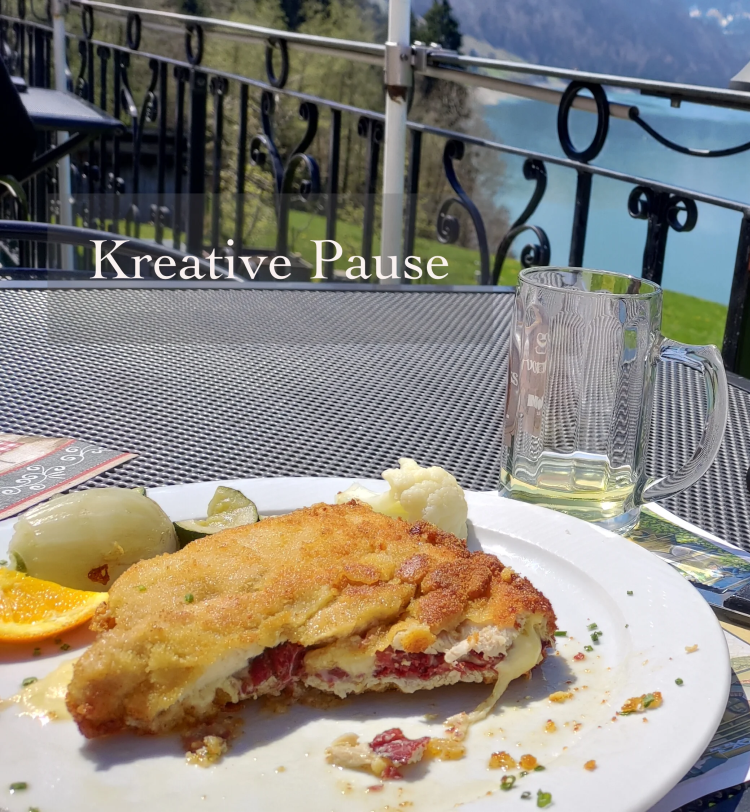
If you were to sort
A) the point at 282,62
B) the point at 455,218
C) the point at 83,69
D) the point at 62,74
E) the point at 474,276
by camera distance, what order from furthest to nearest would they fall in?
the point at 474,276 < the point at 83,69 < the point at 62,74 < the point at 282,62 < the point at 455,218

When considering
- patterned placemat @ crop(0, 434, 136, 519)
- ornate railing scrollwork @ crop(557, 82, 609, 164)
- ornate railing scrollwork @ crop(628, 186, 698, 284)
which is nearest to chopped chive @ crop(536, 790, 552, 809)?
patterned placemat @ crop(0, 434, 136, 519)

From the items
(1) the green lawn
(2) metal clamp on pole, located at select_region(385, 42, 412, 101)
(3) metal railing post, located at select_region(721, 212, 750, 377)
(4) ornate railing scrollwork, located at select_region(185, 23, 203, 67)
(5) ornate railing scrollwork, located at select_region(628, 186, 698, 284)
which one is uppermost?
(4) ornate railing scrollwork, located at select_region(185, 23, 203, 67)

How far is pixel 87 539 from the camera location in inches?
35.9

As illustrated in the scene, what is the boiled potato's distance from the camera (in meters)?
0.90

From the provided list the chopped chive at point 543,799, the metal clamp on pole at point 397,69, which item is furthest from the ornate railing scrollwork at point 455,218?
the chopped chive at point 543,799

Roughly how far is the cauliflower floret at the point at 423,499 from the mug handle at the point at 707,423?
28cm

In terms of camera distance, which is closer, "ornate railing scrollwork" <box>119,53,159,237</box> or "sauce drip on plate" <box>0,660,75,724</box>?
"sauce drip on plate" <box>0,660,75,724</box>

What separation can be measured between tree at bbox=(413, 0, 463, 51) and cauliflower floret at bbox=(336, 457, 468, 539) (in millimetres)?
9165

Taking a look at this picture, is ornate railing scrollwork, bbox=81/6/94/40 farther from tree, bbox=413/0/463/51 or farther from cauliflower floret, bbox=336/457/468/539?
cauliflower floret, bbox=336/457/468/539

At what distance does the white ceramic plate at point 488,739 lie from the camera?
24.5 inches

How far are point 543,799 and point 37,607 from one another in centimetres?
52

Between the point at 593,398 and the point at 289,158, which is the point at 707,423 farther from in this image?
the point at 289,158

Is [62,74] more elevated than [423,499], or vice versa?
[62,74]

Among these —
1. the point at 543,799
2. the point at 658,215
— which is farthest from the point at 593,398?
the point at 658,215
